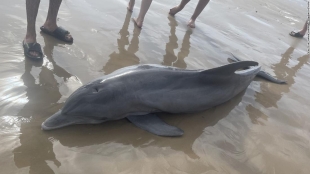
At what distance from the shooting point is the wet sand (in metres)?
2.89

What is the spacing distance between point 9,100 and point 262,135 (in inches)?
126

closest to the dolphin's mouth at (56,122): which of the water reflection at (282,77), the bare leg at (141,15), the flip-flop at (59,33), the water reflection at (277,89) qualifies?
the flip-flop at (59,33)

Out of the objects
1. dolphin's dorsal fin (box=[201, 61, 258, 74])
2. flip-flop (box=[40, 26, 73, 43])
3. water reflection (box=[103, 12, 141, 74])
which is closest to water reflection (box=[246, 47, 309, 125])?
dolphin's dorsal fin (box=[201, 61, 258, 74])

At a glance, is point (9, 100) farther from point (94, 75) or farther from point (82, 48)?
point (82, 48)

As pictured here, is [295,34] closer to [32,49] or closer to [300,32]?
[300,32]

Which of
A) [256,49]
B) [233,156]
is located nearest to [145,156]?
[233,156]

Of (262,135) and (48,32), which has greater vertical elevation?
(262,135)

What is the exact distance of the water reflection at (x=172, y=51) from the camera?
Result: 17.2 feet

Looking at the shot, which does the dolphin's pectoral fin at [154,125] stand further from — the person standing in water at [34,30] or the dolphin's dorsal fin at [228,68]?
the person standing in water at [34,30]

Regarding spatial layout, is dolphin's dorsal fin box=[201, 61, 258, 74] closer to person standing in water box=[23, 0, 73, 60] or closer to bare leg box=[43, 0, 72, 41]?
person standing in water box=[23, 0, 73, 60]

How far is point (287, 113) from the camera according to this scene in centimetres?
444

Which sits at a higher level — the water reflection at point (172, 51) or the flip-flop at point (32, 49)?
the water reflection at point (172, 51)

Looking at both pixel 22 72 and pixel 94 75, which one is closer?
pixel 22 72

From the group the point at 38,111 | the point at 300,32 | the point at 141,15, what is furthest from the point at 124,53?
the point at 300,32
